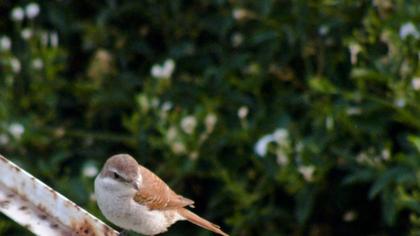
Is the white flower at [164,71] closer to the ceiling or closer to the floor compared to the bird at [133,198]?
closer to the ceiling

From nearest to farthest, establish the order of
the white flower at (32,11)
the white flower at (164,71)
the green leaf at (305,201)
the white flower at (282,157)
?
the white flower at (282,157) < the green leaf at (305,201) < the white flower at (164,71) < the white flower at (32,11)

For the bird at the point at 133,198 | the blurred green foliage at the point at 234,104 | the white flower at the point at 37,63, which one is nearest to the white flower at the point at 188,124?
the blurred green foliage at the point at 234,104

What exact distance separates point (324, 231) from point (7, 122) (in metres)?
1.74

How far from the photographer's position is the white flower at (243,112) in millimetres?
5145

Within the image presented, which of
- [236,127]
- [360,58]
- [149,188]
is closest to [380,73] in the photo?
[360,58]

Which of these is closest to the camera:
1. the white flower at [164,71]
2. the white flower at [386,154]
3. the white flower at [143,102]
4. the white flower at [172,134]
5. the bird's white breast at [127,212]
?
the bird's white breast at [127,212]

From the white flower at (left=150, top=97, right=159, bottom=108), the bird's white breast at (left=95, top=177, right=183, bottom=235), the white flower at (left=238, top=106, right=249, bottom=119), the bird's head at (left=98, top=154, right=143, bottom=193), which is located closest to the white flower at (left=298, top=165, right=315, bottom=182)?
Answer: the white flower at (left=238, top=106, right=249, bottom=119)

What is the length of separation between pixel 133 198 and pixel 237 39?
1.96m

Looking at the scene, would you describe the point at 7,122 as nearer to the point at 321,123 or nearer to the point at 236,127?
the point at 236,127

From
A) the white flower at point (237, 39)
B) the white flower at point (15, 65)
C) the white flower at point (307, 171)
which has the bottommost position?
the white flower at point (307, 171)

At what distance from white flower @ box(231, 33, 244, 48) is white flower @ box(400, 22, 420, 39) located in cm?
118

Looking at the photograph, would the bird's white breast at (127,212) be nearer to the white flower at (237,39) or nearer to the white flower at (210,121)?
the white flower at (210,121)

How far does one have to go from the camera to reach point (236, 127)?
5.24 metres

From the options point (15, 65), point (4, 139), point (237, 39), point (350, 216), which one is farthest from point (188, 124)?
point (15, 65)
